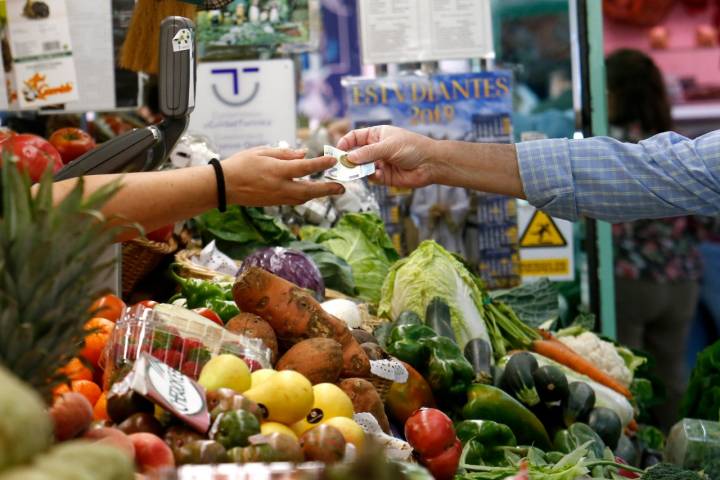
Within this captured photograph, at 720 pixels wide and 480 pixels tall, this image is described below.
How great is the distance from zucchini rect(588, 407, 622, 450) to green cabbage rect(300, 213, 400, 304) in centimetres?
111

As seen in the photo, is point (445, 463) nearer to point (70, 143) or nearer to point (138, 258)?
point (138, 258)

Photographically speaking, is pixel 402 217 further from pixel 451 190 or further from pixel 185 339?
pixel 185 339

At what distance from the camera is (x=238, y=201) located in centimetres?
270

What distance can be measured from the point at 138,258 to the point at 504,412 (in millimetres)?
1351

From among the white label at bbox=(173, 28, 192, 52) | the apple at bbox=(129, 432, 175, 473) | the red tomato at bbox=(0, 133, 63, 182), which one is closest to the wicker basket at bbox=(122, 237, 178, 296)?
the red tomato at bbox=(0, 133, 63, 182)

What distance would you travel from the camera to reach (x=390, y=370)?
280 cm

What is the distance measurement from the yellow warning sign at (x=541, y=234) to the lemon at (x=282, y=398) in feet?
9.80

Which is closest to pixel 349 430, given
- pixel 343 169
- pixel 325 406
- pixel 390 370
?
pixel 325 406

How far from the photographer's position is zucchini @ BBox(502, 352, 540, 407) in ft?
11.4

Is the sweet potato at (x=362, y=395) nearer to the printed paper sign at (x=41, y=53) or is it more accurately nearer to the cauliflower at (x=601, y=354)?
the cauliflower at (x=601, y=354)

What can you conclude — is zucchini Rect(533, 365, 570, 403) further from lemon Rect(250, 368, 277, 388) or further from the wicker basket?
lemon Rect(250, 368, 277, 388)

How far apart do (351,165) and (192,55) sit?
0.59m

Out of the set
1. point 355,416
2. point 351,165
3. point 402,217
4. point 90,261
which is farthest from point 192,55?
point 402,217

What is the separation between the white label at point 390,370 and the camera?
9.04 feet
